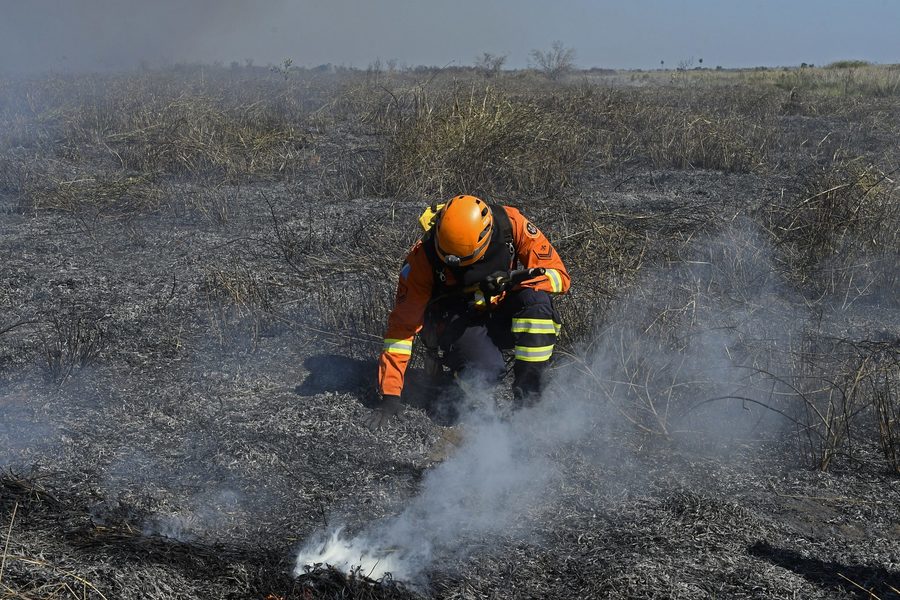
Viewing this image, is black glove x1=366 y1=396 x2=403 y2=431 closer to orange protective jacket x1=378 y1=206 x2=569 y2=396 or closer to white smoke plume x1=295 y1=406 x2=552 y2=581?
orange protective jacket x1=378 y1=206 x2=569 y2=396

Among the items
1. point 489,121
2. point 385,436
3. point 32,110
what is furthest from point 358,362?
point 32,110

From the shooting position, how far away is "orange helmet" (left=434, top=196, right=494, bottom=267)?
12.9 ft

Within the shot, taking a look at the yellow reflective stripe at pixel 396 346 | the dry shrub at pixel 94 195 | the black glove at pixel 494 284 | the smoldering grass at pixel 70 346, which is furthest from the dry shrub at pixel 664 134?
the smoldering grass at pixel 70 346

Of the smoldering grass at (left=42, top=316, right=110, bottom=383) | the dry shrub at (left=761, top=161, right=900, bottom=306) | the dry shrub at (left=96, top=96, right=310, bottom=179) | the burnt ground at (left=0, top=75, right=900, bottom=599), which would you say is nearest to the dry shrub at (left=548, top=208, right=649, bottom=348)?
the burnt ground at (left=0, top=75, right=900, bottom=599)

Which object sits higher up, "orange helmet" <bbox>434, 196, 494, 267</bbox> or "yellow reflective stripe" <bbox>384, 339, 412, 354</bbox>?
"orange helmet" <bbox>434, 196, 494, 267</bbox>

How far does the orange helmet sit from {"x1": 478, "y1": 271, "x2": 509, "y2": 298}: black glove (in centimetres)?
15

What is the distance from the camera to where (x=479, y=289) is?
4.29 m

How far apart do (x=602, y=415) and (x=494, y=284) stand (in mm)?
967

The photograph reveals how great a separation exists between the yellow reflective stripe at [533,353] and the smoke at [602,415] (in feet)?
1.20

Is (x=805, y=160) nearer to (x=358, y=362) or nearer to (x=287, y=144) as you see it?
(x=287, y=144)

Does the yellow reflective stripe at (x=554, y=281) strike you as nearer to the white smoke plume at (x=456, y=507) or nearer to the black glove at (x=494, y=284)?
the black glove at (x=494, y=284)

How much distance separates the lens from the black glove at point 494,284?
13.6 ft

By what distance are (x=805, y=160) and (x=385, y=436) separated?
8365 mm

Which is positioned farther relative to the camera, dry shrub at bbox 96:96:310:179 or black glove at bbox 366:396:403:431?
dry shrub at bbox 96:96:310:179
